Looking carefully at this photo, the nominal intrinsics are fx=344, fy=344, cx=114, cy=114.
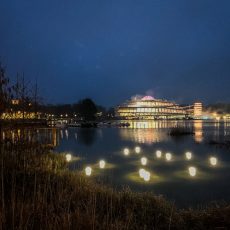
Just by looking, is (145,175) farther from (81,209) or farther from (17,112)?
(81,209)

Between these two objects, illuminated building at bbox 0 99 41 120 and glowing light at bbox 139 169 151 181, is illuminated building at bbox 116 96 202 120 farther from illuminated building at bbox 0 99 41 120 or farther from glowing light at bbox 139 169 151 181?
illuminated building at bbox 0 99 41 120

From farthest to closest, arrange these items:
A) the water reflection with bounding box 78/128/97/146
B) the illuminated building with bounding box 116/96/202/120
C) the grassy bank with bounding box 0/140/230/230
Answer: the illuminated building with bounding box 116/96/202/120
the water reflection with bounding box 78/128/97/146
the grassy bank with bounding box 0/140/230/230

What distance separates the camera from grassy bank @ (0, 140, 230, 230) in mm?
4582

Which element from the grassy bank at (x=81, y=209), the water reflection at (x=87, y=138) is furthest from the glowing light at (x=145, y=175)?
the water reflection at (x=87, y=138)

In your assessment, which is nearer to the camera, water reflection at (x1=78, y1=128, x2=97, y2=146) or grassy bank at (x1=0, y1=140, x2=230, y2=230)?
grassy bank at (x1=0, y1=140, x2=230, y2=230)

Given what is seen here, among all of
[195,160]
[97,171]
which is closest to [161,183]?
[97,171]

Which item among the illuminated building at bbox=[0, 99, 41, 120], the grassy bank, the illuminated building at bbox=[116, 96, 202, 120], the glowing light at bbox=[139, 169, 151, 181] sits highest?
the illuminated building at bbox=[116, 96, 202, 120]

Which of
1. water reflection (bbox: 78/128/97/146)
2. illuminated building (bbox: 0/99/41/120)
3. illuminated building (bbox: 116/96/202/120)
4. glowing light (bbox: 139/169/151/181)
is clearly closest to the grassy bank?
illuminated building (bbox: 0/99/41/120)

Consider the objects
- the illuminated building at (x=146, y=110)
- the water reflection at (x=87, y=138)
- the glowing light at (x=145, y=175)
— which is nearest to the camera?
the glowing light at (x=145, y=175)

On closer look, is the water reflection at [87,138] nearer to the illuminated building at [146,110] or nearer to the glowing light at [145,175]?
the glowing light at [145,175]

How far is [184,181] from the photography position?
36.5ft

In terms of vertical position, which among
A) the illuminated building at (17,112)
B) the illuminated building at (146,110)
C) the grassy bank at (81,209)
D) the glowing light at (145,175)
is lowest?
the glowing light at (145,175)

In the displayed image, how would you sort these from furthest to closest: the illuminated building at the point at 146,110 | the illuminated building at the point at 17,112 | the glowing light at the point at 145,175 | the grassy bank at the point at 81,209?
the illuminated building at the point at 146,110
the glowing light at the point at 145,175
the illuminated building at the point at 17,112
the grassy bank at the point at 81,209

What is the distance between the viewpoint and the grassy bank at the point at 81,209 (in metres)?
4.58
